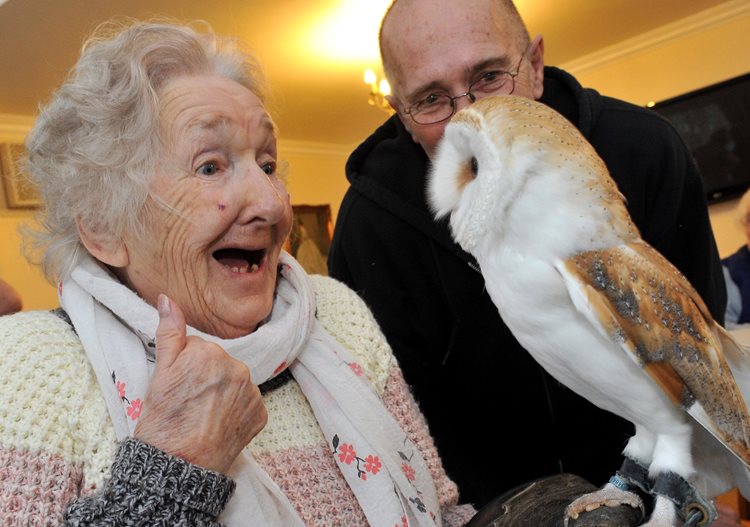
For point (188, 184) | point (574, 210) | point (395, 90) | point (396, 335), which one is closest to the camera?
point (574, 210)

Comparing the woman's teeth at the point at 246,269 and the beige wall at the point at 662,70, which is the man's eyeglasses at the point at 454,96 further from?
the beige wall at the point at 662,70

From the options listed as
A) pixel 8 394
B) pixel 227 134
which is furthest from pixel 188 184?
pixel 8 394

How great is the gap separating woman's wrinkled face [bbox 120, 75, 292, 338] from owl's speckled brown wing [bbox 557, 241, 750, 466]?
54 cm

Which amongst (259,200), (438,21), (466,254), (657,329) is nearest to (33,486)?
(259,200)

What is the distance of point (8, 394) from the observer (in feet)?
2.81

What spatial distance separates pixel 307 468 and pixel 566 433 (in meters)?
0.69

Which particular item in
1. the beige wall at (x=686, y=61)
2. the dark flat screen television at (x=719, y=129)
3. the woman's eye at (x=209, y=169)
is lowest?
the dark flat screen television at (x=719, y=129)

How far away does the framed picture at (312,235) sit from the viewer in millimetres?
6484

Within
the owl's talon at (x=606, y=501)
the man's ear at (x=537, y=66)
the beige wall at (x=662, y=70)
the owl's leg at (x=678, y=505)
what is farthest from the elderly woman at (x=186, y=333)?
the beige wall at (x=662, y=70)

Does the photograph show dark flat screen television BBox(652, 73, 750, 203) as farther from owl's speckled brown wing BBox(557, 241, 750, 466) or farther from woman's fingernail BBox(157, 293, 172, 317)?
woman's fingernail BBox(157, 293, 172, 317)

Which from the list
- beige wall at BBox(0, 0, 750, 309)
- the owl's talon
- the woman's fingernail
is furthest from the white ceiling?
the owl's talon

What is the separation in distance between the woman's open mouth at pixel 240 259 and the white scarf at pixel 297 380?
11 cm

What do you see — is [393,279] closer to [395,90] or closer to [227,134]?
[395,90]

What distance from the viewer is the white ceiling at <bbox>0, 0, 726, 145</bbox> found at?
3.35 meters
